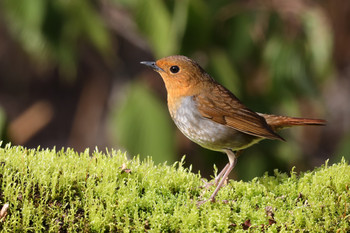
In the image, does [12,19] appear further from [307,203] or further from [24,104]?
[24,104]

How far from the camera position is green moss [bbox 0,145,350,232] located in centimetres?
283

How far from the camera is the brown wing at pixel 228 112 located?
373 cm

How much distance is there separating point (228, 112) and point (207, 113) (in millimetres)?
131

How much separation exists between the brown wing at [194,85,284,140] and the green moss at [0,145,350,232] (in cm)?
52

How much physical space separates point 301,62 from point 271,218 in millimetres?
2679

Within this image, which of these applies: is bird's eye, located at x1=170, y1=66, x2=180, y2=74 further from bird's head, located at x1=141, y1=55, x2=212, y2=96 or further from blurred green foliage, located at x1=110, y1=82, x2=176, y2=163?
blurred green foliage, located at x1=110, y1=82, x2=176, y2=163

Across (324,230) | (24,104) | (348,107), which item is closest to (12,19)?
(324,230)

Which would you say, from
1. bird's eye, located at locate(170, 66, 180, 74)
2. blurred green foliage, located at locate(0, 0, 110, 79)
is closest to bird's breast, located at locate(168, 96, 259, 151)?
bird's eye, located at locate(170, 66, 180, 74)

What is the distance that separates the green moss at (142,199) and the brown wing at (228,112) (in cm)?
52

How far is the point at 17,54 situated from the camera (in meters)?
8.84

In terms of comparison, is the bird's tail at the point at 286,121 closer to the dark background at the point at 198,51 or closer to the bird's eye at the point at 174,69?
the bird's eye at the point at 174,69

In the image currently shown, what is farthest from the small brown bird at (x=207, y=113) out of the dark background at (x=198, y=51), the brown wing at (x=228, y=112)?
the dark background at (x=198, y=51)

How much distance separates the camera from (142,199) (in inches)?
117

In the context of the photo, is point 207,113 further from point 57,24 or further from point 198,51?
point 57,24
